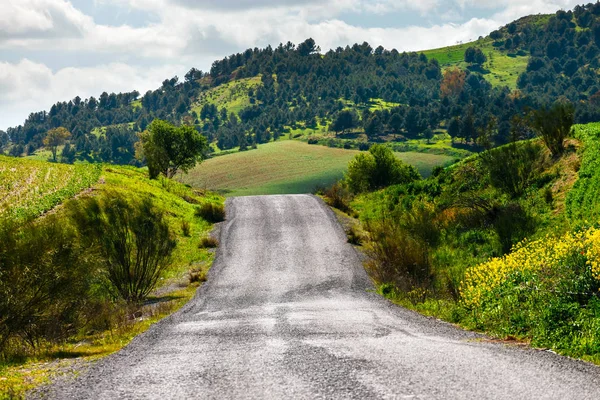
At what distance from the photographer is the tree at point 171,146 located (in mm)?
75062

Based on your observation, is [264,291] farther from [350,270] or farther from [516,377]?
[516,377]

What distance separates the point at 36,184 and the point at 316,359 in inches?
1766

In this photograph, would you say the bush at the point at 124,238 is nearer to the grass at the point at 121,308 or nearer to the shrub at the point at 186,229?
the grass at the point at 121,308

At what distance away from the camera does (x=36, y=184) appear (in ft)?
171

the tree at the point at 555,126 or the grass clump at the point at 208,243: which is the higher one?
the tree at the point at 555,126

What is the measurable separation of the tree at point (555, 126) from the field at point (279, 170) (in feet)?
271

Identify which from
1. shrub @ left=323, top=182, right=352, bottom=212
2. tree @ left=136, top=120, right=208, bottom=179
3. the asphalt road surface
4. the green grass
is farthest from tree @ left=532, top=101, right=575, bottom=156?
tree @ left=136, top=120, right=208, bottom=179

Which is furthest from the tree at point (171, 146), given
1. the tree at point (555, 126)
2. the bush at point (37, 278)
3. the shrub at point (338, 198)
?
the bush at point (37, 278)

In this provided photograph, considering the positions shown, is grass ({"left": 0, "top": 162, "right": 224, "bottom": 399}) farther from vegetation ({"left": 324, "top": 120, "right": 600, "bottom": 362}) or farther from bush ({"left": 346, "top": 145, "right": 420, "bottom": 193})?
bush ({"left": 346, "top": 145, "right": 420, "bottom": 193})

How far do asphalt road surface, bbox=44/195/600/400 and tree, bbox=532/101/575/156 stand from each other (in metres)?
21.3

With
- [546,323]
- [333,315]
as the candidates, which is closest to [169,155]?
[333,315]

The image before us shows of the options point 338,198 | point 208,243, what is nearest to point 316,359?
point 208,243

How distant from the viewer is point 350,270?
31641 mm

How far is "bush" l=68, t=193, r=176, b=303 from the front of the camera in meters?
25.5
